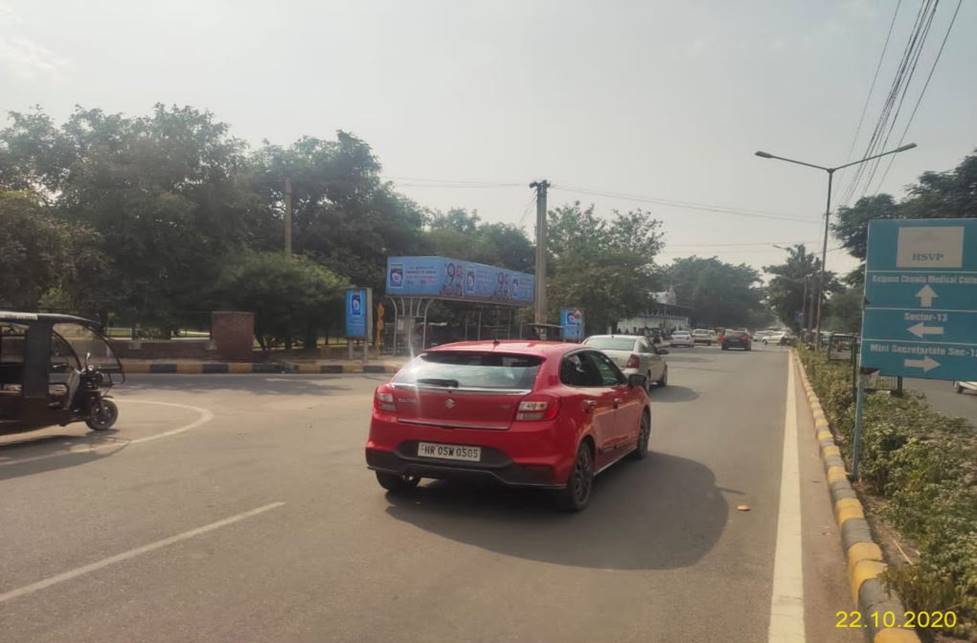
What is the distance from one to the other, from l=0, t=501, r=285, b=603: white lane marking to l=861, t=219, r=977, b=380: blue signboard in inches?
226

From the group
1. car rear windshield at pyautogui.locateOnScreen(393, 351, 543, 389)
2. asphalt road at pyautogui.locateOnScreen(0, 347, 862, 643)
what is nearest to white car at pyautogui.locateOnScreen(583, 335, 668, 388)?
asphalt road at pyautogui.locateOnScreen(0, 347, 862, 643)

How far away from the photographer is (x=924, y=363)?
21.0ft

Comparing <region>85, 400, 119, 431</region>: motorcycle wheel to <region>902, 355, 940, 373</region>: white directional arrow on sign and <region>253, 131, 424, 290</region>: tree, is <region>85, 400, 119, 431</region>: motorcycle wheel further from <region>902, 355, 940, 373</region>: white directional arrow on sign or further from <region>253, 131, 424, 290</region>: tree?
<region>253, 131, 424, 290</region>: tree

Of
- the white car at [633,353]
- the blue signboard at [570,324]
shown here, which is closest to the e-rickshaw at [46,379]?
the white car at [633,353]

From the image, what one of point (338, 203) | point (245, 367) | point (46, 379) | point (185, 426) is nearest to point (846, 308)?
point (338, 203)

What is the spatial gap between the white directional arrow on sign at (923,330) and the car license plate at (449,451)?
420 cm

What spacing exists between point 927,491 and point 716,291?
107 meters

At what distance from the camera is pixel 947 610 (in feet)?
11.2

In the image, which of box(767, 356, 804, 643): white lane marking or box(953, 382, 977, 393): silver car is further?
box(953, 382, 977, 393): silver car

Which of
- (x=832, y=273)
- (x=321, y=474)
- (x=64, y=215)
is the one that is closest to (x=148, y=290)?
(x=64, y=215)

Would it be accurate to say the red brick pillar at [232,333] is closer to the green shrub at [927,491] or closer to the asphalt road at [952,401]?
the green shrub at [927,491]

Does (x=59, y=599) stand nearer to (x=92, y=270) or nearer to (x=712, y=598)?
(x=712, y=598)

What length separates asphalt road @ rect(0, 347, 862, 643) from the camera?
12.1 feet

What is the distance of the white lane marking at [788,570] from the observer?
12.4 ft
